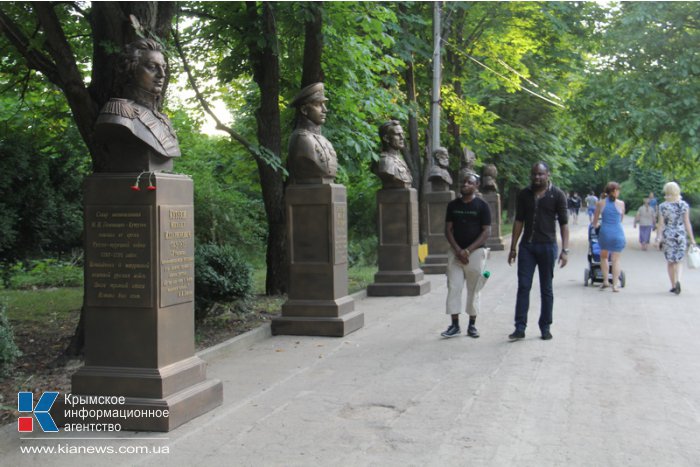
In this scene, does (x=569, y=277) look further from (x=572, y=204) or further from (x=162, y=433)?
(x=572, y=204)

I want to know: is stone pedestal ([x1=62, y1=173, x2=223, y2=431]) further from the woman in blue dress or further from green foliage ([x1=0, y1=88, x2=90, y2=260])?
the woman in blue dress

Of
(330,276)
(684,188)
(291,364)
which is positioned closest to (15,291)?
(330,276)

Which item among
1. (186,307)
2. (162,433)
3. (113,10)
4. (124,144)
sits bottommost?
(162,433)

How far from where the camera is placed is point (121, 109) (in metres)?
5.82

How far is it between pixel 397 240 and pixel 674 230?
16.5ft

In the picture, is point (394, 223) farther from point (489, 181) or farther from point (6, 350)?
point (489, 181)

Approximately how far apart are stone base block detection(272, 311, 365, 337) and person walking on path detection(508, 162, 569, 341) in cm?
215

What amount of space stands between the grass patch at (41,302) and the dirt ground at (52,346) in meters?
0.50

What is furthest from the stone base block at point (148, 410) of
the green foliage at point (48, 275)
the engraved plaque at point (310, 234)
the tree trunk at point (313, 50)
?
the green foliage at point (48, 275)

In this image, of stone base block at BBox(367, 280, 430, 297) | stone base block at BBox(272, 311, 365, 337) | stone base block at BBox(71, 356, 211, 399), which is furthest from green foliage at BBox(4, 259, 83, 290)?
stone base block at BBox(71, 356, 211, 399)

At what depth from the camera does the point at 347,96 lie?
1451 centimetres

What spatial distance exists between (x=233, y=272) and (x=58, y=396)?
14.0 feet

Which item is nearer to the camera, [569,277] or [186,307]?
[186,307]

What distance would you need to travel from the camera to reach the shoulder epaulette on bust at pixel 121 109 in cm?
580
